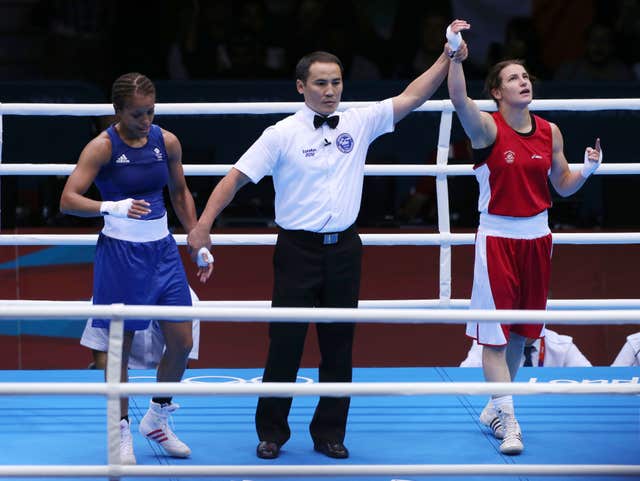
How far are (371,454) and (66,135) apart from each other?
409 cm

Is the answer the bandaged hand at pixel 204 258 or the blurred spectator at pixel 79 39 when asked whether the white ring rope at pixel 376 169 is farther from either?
the blurred spectator at pixel 79 39

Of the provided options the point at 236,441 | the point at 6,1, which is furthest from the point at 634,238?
the point at 6,1

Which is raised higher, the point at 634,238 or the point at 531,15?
the point at 531,15

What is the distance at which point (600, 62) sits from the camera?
8.69m

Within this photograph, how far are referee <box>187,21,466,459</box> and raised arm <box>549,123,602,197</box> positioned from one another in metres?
0.60

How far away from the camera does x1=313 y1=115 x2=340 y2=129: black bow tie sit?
391 centimetres

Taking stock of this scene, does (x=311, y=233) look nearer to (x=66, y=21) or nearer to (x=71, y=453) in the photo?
(x=71, y=453)

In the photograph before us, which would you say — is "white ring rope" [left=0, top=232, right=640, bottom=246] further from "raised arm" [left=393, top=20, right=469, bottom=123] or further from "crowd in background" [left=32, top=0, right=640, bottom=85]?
"crowd in background" [left=32, top=0, right=640, bottom=85]

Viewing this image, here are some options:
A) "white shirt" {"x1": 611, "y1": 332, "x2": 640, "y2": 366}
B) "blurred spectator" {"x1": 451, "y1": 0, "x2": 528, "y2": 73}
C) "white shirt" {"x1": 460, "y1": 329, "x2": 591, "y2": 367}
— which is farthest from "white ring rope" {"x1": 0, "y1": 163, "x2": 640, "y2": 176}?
"blurred spectator" {"x1": 451, "y1": 0, "x2": 528, "y2": 73}

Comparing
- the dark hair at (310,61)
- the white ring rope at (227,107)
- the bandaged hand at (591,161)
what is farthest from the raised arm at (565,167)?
the dark hair at (310,61)

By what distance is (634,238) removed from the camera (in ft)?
15.8

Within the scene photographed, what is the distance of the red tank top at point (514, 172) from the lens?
13.4 feet

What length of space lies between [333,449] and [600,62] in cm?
571

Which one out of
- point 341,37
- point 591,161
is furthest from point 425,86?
point 341,37
